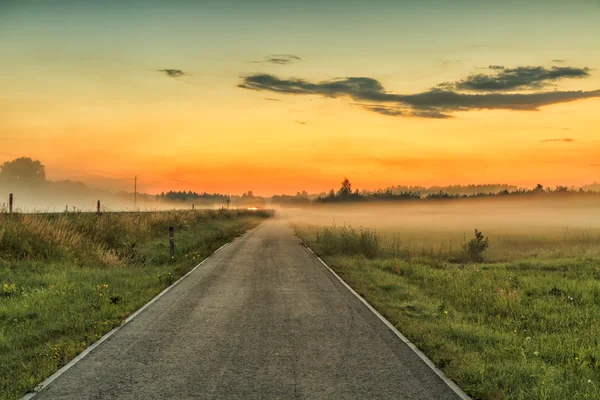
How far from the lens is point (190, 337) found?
785 centimetres

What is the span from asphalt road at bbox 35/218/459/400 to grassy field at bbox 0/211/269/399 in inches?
23.1

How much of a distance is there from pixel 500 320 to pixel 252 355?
6.43 metres

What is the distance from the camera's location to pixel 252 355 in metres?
6.85

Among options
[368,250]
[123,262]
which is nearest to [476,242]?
[368,250]

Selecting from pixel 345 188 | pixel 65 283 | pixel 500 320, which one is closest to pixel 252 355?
pixel 500 320

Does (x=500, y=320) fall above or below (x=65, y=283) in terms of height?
below

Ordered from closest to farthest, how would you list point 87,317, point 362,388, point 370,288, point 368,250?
point 362,388
point 87,317
point 370,288
point 368,250

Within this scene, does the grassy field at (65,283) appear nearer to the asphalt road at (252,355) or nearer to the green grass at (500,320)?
the asphalt road at (252,355)

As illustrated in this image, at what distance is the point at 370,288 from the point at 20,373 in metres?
9.30

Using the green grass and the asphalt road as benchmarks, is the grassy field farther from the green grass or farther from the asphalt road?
the green grass

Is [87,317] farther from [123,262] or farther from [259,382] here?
[123,262]

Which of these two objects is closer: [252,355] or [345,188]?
[252,355]

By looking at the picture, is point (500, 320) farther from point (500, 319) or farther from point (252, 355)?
point (252, 355)

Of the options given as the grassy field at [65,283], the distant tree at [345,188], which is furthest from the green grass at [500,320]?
the distant tree at [345,188]
